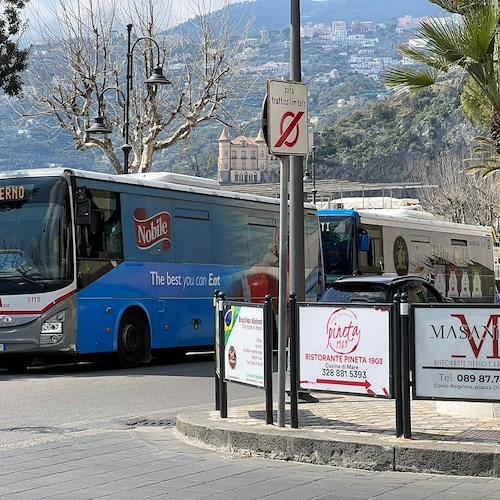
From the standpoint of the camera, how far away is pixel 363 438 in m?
9.21

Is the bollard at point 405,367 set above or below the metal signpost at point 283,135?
below

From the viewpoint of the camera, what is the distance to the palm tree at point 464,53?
16.5 meters

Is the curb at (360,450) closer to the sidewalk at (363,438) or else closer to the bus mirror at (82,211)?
the sidewalk at (363,438)

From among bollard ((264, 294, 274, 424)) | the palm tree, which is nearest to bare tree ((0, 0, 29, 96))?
the palm tree

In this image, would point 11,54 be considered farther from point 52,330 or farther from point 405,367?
point 405,367

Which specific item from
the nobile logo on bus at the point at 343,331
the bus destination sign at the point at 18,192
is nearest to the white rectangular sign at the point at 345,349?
the nobile logo on bus at the point at 343,331

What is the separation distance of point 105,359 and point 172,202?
11.2 ft

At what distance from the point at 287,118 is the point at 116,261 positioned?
1005 cm

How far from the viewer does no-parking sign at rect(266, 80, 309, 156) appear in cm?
1049

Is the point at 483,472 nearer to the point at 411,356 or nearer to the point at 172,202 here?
the point at 411,356

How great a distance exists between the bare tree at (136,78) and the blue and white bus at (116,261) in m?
17.3

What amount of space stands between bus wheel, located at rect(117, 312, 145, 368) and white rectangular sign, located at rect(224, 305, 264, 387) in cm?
949

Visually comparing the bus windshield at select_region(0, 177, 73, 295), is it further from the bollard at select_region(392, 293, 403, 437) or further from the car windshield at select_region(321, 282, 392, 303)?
the bollard at select_region(392, 293, 403, 437)

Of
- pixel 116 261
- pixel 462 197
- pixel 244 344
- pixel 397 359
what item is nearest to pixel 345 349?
pixel 397 359
